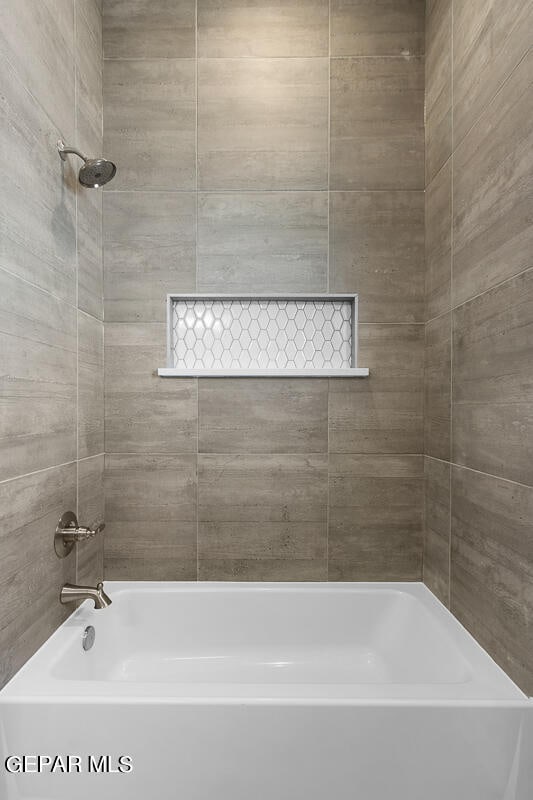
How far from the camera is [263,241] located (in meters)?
1.83

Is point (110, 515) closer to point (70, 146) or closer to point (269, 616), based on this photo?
point (269, 616)

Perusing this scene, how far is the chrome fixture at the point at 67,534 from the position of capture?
4.64 feet

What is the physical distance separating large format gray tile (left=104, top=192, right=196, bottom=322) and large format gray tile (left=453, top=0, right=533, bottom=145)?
950 mm

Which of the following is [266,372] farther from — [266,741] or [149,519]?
[266,741]

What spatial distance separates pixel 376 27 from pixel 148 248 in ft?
3.83

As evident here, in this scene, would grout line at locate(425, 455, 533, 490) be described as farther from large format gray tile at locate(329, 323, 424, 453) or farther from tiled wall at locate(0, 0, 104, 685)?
tiled wall at locate(0, 0, 104, 685)

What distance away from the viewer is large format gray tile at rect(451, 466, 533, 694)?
1119 mm

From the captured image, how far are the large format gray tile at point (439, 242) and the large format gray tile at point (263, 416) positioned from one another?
0.49 meters

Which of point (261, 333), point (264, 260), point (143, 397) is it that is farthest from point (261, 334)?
point (143, 397)

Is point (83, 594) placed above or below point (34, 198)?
below

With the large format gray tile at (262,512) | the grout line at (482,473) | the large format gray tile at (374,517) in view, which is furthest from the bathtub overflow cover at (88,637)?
the grout line at (482,473)

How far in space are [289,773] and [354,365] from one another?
1.25 metres

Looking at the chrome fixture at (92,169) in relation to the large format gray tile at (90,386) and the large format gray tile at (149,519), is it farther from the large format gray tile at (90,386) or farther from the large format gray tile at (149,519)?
the large format gray tile at (149,519)

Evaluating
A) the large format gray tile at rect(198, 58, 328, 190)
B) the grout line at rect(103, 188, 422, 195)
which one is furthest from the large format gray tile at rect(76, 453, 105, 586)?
the large format gray tile at rect(198, 58, 328, 190)
